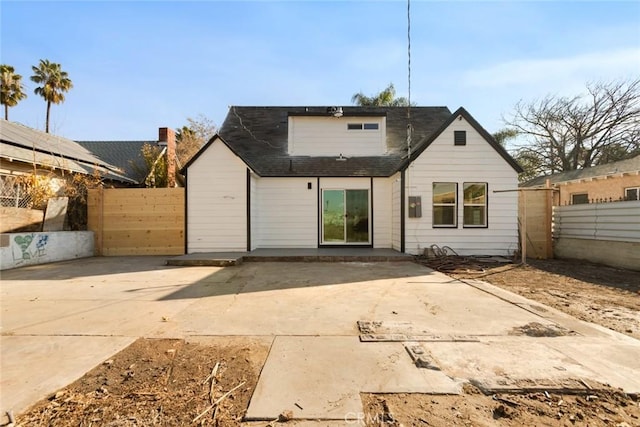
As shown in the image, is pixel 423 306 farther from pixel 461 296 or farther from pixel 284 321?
pixel 284 321

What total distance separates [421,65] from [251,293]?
29.5 feet

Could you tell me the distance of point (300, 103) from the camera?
16.6 metres

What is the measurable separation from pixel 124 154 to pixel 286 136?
11667mm

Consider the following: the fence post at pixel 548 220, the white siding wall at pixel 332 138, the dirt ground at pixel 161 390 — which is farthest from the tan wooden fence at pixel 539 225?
the dirt ground at pixel 161 390

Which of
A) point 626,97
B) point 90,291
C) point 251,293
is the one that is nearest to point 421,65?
point 251,293

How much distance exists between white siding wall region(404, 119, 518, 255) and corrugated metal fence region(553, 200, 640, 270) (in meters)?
1.62

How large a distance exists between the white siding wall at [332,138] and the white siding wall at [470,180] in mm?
3148

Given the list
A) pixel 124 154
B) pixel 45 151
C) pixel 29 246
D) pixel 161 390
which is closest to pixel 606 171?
pixel 161 390

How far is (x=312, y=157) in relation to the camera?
12.8 metres

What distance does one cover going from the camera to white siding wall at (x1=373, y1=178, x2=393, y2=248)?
1180cm

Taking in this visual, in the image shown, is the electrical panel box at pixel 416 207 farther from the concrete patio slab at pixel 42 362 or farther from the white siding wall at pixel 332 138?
the concrete patio slab at pixel 42 362

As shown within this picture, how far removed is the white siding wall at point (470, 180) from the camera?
33.8ft

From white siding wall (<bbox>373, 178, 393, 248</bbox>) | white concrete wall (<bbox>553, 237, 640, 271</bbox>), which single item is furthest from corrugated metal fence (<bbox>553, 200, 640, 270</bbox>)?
white siding wall (<bbox>373, 178, 393, 248</bbox>)

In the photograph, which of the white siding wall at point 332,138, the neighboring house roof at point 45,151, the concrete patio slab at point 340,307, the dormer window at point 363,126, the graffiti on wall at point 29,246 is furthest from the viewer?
the dormer window at point 363,126
